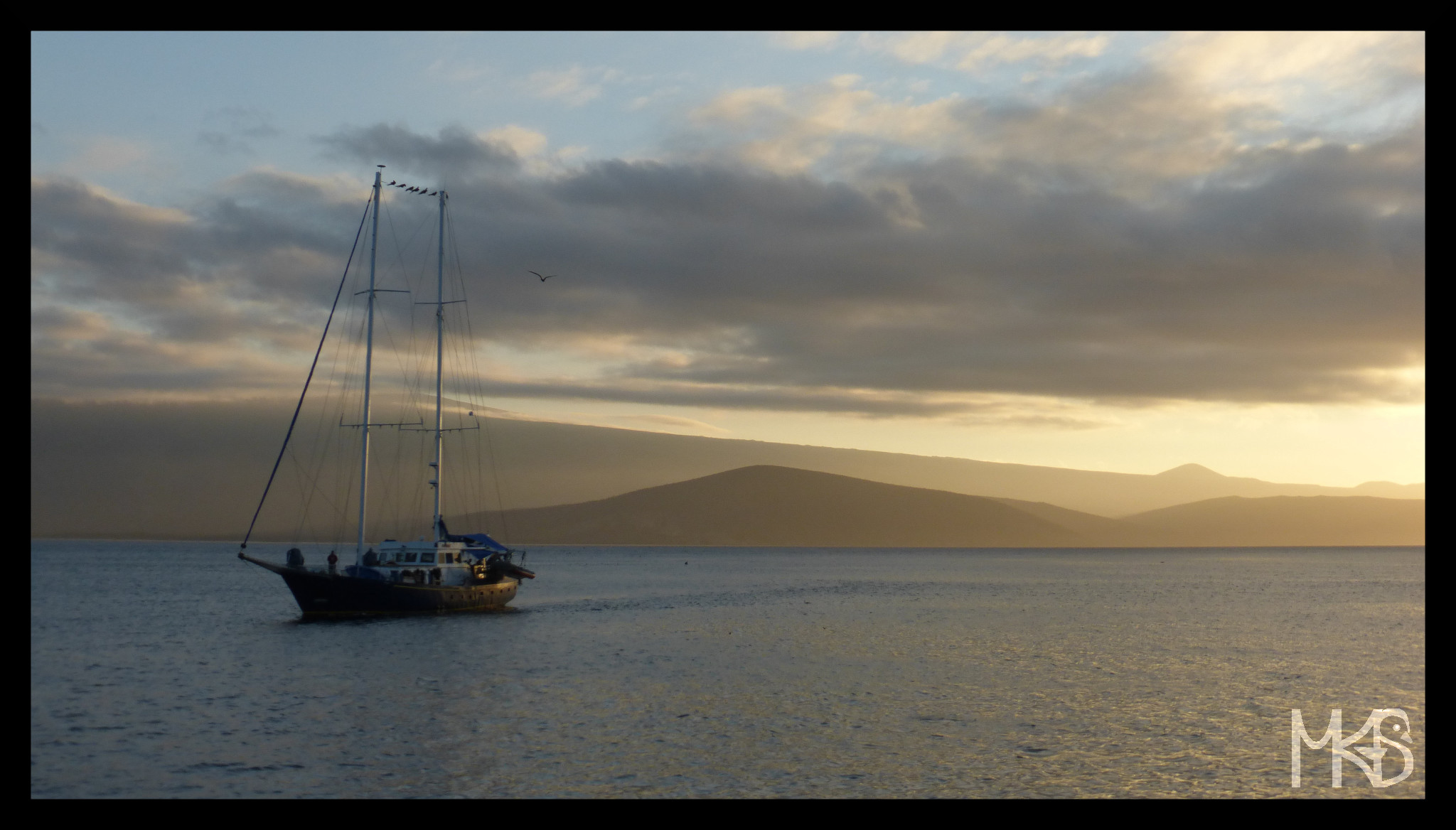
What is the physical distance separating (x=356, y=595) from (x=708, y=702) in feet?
113

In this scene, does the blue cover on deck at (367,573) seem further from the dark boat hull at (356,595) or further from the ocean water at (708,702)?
the ocean water at (708,702)

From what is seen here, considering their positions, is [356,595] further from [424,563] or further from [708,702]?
[708,702]

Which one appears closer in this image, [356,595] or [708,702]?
[708,702]

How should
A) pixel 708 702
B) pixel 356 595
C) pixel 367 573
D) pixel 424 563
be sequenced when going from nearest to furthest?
pixel 708 702 → pixel 356 595 → pixel 367 573 → pixel 424 563

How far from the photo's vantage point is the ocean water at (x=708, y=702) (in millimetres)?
24656

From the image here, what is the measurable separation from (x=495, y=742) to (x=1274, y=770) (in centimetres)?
2032

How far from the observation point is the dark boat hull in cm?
6131

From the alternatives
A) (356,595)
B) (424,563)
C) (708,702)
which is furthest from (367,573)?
(708,702)

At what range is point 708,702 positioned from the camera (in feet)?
117

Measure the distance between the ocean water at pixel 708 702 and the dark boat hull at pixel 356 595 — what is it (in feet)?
4.18

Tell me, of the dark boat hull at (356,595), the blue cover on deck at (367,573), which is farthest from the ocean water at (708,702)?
the blue cover on deck at (367,573)
